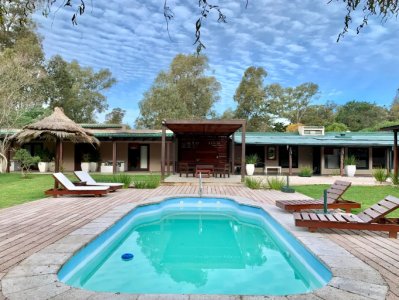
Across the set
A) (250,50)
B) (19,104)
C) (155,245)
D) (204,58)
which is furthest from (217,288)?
(204,58)

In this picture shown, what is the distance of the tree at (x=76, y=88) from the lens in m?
32.8

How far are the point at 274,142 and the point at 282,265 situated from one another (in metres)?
16.7

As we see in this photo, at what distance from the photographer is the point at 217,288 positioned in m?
4.29

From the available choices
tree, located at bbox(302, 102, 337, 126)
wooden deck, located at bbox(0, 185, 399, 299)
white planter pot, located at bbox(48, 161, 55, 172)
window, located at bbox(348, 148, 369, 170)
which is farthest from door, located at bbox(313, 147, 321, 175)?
tree, located at bbox(302, 102, 337, 126)

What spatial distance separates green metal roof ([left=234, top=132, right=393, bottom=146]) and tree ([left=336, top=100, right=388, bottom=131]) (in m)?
23.3

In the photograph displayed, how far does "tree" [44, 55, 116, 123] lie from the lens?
3275cm

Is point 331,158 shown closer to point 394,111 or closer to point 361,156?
point 361,156

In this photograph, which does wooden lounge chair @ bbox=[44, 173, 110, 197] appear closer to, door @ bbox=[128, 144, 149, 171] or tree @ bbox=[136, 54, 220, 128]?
door @ bbox=[128, 144, 149, 171]

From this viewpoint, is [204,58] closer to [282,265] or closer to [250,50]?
[250,50]

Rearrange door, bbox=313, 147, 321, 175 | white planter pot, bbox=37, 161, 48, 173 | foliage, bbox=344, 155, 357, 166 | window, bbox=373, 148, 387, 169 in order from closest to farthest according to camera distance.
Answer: foliage, bbox=344, 155, 357, 166 → white planter pot, bbox=37, 161, 48, 173 → window, bbox=373, 148, 387, 169 → door, bbox=313, 147, 321, 175

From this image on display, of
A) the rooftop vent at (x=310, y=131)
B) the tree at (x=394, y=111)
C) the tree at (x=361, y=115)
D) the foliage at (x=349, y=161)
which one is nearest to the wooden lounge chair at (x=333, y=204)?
the foliage at (x=349, y=161)

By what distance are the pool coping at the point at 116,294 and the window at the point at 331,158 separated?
1831 centimetres

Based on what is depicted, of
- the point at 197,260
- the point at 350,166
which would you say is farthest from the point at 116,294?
the point at 350,166

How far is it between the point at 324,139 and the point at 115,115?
3124 centimetres
